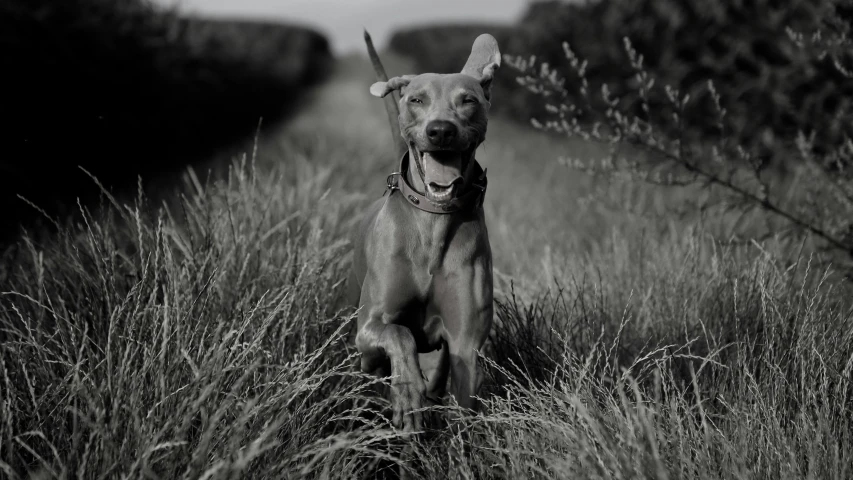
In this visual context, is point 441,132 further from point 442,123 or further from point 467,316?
point 467,316

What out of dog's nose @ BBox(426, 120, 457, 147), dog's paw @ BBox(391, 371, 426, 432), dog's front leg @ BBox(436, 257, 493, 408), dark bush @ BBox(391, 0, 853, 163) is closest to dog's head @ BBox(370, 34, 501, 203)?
dog's nose @ BBox(426, 120, 457, 147)

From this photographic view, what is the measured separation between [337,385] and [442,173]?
2.56 feet

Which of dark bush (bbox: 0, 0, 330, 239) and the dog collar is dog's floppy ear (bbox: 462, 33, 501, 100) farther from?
dark bush (bbox: 0, 0, 330, 239)

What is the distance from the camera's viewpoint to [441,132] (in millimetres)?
2125

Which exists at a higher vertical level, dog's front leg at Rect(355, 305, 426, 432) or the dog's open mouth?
the dog's open mouth

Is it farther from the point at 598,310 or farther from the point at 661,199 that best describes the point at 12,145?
the point at 661,199

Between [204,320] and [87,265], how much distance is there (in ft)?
3.02

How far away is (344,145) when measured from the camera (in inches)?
370

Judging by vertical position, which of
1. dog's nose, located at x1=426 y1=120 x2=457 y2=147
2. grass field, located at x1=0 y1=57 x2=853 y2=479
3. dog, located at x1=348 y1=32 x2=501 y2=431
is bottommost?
grass field, located at x1=0 y1=57 x2=853 y2=479

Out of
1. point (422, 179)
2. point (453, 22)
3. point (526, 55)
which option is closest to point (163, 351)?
point (422, 179)

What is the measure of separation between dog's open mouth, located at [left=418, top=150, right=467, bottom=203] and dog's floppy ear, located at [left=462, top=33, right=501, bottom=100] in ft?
1.03

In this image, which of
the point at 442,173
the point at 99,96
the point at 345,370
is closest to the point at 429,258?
the point at 442,173

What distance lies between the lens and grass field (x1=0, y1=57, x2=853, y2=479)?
76.6 inches

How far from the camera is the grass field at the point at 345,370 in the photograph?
195cm
